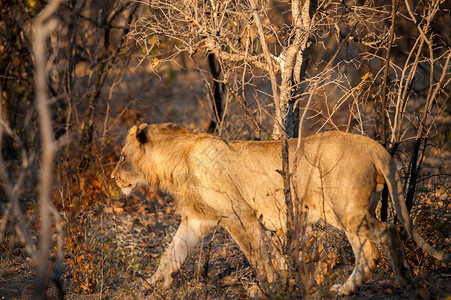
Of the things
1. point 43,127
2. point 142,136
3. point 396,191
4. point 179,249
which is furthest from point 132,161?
point 43,127

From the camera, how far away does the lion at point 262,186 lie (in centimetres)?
403

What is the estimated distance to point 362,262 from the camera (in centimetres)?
416

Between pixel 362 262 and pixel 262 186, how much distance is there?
1.05 m

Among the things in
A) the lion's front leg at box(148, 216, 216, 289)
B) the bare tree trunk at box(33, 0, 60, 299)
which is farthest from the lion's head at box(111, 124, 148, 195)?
the bare tree trunk at box(33, 0, 60, 299)

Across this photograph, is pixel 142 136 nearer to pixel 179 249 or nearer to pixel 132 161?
pixel 132 161

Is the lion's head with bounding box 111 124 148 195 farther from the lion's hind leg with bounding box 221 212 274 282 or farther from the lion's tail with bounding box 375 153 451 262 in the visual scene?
the lion's tail with bounding box 375 153 451 262

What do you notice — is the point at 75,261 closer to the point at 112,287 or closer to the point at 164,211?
the point at 112,287

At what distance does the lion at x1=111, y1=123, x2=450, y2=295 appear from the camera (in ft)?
13.2

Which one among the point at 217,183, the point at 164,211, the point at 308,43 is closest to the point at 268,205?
the point at 217,183

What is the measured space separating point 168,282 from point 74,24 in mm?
4392

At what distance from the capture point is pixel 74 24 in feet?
24.4

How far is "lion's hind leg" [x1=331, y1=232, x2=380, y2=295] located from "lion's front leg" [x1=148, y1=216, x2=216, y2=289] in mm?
1328

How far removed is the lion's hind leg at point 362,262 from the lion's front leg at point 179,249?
4.36ft

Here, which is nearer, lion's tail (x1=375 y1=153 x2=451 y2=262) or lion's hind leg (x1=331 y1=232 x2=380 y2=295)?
lion's tail (x1=375 y1=153 x2=451 y2=262)
